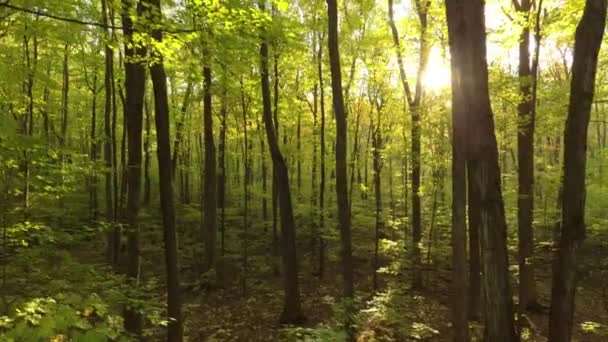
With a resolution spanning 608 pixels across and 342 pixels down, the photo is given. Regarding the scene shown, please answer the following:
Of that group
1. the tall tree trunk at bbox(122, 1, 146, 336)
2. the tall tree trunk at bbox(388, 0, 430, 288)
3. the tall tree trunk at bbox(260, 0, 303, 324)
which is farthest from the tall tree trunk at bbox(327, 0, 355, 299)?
the tall tree trunk at bbox(122, 1, 146, 336)

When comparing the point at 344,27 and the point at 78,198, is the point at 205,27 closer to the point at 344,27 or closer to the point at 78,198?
the point at 344,27

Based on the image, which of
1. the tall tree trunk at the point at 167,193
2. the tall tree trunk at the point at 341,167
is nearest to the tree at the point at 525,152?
the tall tree trunk at the point at 341,167

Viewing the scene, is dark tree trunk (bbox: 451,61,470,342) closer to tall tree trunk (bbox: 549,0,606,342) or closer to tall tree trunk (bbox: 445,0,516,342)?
tall tree trunk (bbox: 549,0,606,342)

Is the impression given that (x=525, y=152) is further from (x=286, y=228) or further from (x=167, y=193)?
(x=167, y=193)

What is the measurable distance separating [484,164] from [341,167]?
19.6 ft

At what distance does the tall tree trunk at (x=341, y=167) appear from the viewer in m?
9.43

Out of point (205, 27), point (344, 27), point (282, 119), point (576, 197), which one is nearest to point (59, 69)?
point (282, 119)

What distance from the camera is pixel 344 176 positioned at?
9.73 m

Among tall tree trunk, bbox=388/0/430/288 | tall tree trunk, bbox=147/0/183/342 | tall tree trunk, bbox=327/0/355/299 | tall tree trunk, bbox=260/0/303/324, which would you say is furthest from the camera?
tall tree trunk, bbox=388/0/430/288

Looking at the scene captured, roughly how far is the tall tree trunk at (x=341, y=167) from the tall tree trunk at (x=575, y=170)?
5.11m

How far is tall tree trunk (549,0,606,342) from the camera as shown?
4520mm

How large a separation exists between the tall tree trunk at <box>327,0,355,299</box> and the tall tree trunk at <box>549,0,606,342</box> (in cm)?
511

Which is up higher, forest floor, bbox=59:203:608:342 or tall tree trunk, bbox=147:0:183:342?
tall tree trunk, bbox=147:0:183:342

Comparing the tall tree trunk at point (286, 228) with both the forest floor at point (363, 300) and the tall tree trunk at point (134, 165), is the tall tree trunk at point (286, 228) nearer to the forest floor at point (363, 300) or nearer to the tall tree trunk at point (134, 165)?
the forest floor at point (363, 300)
